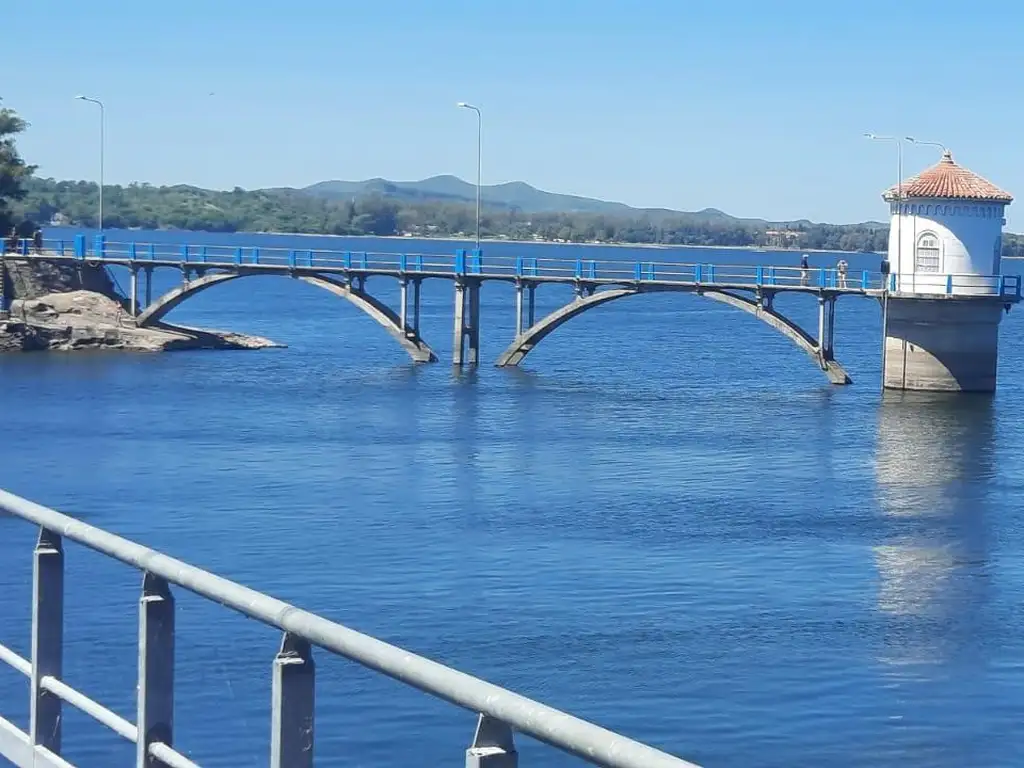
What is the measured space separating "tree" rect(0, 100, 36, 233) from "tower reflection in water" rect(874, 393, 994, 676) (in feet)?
134

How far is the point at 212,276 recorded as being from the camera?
61.5 m

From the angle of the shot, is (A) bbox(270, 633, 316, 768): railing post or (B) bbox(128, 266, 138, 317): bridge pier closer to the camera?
(A) bbox(270, 633, 316, 768): railing post

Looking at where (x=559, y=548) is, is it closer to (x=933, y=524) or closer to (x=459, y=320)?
(x=933, y=524)

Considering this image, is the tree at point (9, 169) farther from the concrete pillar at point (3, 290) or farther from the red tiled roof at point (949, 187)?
the red tiled roof at point (949, 187)

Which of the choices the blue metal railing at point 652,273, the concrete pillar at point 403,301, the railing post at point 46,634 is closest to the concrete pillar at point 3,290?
the blue metal railing at point 652,273

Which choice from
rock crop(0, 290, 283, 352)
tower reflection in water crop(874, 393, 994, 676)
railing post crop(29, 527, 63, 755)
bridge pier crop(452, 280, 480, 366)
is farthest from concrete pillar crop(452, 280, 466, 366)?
railing post crop(29, 527, 63, 755)

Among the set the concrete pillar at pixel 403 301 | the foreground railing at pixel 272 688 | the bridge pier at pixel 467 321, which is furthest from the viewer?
the concrete pillar at pixel 403 301

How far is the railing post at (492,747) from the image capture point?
12.2 feet

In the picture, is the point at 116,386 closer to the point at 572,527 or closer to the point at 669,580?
the point at 572,527

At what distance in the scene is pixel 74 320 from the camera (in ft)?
209

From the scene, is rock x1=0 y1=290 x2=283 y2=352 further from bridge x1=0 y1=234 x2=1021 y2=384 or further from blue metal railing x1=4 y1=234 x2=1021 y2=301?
blue metal railing x1=4 y1=234 x2=1021 y2=301

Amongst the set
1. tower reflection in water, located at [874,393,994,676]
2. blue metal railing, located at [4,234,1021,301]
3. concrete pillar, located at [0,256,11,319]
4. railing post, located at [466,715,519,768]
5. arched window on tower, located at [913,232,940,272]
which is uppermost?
arched window on tower, located at [913,232,940,272]

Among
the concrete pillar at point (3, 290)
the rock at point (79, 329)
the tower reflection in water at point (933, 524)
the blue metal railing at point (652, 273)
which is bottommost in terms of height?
the tower reflection in water at point (933, 524)

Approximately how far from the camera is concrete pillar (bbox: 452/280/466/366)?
56.9 meters
